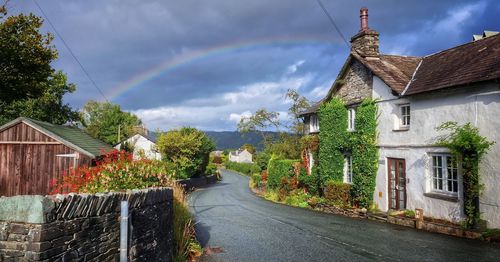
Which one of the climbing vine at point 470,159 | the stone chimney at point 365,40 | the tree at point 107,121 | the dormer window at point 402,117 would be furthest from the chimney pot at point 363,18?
the tree at point 107,121

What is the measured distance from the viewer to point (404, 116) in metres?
19.4

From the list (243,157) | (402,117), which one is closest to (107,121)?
(243,157)

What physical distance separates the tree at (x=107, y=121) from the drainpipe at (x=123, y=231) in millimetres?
76451

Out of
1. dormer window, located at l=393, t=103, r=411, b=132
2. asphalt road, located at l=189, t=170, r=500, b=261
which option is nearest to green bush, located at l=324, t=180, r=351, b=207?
asphalt road, located at l=189, t=170, r=500, b=261

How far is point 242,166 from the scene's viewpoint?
8844cm

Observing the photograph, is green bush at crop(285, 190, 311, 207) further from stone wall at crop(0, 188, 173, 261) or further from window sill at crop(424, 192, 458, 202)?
stone wall at crop(0, 188, 173, 261)

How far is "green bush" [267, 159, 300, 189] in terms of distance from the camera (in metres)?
30.5

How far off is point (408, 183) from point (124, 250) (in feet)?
50.9

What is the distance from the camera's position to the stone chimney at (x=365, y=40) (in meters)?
23.0

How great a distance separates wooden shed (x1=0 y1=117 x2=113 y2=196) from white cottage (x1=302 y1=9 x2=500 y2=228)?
551 inches

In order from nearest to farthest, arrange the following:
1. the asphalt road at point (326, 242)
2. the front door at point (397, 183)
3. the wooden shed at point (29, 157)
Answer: the asphalt road at point (326, 242) < the wooden shed at point (29, 157) < the front door at point (397, 183)

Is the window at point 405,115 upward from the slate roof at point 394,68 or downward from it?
downward

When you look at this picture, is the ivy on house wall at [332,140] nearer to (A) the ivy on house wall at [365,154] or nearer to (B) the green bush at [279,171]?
(A) the ivy on house wall at [365,154]

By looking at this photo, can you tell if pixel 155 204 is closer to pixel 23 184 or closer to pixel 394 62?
pixel 23 184
